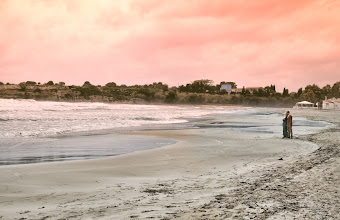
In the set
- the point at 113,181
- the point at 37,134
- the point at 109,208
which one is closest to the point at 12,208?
the point at 109,208

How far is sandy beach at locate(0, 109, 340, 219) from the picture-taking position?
19.4 ft

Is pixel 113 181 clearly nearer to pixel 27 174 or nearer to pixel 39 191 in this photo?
pixel 39 191

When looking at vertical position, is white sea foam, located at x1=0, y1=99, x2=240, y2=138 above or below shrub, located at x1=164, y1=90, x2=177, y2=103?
below

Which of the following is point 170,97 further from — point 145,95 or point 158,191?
point 158,191

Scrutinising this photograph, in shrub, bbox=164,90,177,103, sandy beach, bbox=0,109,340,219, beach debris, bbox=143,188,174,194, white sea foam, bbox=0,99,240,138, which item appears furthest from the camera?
shrub, bbox=164,90,177,103

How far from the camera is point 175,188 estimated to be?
7.93m

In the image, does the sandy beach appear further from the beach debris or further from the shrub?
the shrub

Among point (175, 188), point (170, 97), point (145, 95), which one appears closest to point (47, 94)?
point (145, 95)

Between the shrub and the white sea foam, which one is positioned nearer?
the white sea foam

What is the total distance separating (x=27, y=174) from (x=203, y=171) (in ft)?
16.8

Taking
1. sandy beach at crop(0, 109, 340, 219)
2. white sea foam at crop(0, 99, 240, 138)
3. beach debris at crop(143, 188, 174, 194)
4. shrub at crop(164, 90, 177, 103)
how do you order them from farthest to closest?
shrub at crop(164, 90, 177, 103), white sea foam at crop(0, 99, 240, 138), beach debris at crop(143, 188, 174, 194), sandy beach at crop(0, 109, 340, 219)

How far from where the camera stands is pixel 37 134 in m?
21.9

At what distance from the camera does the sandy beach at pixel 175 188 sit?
593cm

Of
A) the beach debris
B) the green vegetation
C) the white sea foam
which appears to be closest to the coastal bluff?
the green vegetation
